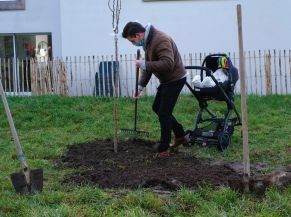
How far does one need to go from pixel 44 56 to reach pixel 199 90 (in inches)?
407

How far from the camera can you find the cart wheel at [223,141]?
25.7 ft

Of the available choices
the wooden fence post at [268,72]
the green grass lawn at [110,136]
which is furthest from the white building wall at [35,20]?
the wooden fence post at [268,72]

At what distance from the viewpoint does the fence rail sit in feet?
49.5

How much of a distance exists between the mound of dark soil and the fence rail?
6.86 meters

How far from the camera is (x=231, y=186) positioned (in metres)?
5.32

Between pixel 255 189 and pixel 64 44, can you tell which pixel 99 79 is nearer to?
pixel 64 44

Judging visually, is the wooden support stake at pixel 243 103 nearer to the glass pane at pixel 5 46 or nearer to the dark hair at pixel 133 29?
the dark hair at pixel 133 29

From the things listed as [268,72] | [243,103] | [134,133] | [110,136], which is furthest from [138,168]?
[268,72]

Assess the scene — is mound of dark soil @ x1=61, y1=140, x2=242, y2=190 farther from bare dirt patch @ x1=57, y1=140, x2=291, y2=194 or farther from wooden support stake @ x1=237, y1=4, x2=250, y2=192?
wooden support stake @ x1=237, y1=4, x2=250, y2=192

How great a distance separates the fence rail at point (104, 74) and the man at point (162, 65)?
730cm

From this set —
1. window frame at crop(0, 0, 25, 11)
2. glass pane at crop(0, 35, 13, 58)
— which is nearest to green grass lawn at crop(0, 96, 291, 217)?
window frame at crop(0, 0, 25, 11)

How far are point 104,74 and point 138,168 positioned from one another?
9.11 meters

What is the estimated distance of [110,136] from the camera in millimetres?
9398

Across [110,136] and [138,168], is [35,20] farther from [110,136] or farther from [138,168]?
[138,168]
